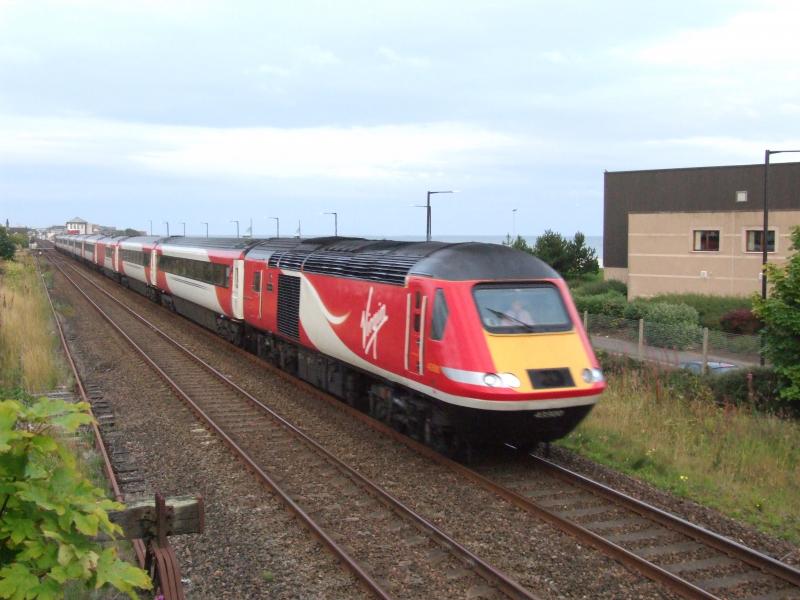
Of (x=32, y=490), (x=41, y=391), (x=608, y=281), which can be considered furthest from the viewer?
(x=608, y=281)

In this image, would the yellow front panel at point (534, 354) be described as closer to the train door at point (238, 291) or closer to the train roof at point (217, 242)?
the train door at point (238, 291)

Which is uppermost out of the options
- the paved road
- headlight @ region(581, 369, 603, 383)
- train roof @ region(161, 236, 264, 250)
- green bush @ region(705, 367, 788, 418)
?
train roof @ region(161, 236, 264, 250)

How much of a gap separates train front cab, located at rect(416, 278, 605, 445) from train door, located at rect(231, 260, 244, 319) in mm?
9887

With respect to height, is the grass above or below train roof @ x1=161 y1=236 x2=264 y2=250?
below

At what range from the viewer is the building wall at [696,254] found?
3734 centimetres

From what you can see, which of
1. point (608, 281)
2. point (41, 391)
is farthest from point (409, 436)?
point (608, 281)

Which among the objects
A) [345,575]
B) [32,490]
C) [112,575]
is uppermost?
[32,490]

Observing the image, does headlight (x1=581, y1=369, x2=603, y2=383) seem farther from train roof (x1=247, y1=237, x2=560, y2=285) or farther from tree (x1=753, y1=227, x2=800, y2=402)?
tree (x1=753, y1=227, x2=800, y2=402)

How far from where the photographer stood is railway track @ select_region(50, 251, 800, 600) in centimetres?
659

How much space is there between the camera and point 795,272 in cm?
1532

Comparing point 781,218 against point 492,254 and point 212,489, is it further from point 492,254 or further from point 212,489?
point 212,489

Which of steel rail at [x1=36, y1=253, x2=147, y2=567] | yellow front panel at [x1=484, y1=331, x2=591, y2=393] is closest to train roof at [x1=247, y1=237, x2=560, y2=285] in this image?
yellow front panel at [x1=484, y1=331, x2=591, y2=393]

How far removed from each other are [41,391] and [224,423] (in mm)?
4822

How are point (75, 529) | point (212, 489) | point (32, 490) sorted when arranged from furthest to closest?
point (212, 489), point (75, 529), point (32, 490)
